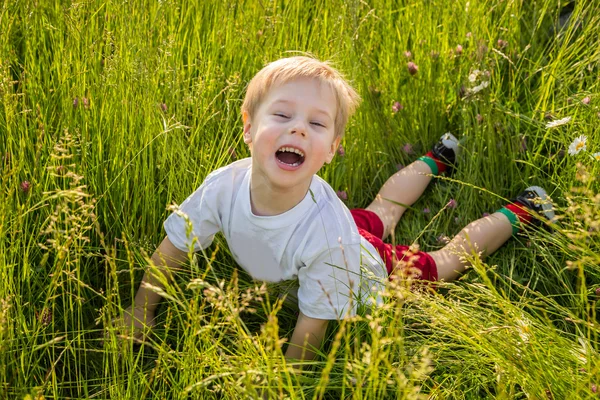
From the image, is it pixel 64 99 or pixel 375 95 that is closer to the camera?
pixel 64 99

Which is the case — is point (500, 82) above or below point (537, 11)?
below

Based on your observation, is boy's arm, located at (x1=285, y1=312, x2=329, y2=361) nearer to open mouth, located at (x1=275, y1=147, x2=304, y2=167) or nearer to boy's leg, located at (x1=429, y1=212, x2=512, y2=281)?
open mouth, located at (x1=275, y1=147, x2=304, y2=167)

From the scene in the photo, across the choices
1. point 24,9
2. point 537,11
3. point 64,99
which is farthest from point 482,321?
point 24,9

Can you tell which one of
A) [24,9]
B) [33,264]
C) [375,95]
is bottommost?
[33,264]

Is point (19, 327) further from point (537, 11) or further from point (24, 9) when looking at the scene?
point (537, 11)

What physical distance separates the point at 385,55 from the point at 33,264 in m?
1.86

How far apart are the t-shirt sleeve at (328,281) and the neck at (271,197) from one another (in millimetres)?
203

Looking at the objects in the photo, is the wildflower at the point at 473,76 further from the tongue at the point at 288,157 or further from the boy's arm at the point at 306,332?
the boy's arm at the point at 306,332

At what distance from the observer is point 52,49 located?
2918mm

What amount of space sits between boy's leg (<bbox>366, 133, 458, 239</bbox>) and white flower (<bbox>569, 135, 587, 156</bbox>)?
1.82 feet

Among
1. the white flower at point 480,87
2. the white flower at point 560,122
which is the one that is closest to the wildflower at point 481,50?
the white flower at point 480,87

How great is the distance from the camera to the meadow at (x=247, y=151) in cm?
196

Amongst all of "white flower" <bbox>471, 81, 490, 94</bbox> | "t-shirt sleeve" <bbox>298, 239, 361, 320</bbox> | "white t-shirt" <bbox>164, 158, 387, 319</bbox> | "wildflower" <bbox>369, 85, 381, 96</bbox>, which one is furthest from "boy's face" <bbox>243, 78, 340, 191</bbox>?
"white flower" <bbox>471, 81, 490, 94</bbox>

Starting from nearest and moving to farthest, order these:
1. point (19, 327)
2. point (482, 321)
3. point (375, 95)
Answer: point (19, 327) < point (482, 321) < point (375, 95)
